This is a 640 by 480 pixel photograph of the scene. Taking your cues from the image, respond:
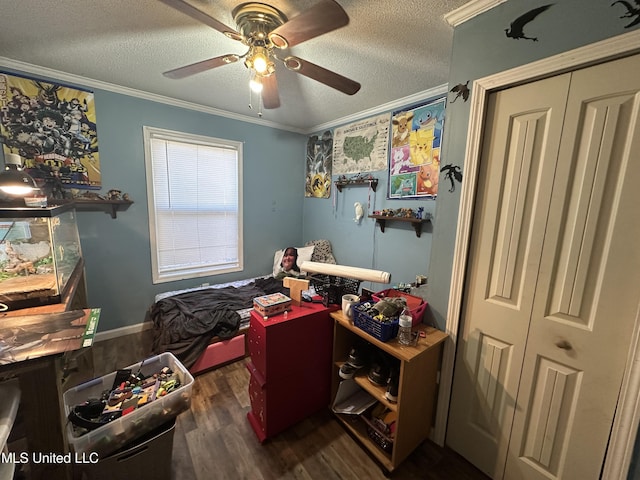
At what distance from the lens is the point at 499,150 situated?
1280 millimetres

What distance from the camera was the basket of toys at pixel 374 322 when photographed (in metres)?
1.36

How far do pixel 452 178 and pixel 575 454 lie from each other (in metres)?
1.44

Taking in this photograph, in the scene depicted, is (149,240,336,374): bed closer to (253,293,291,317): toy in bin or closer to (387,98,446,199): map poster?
(253,293,291,317): toy in bin

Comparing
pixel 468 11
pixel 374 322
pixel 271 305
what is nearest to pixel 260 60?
pixel 468 11

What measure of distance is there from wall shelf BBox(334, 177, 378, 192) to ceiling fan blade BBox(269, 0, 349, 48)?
172 cm

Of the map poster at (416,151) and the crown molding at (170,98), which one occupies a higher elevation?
the crown molding at (170,98)

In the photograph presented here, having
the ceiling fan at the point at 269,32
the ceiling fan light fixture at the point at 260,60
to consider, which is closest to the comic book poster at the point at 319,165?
the ceiling fan at the point at 269,32

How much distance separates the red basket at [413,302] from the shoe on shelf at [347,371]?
18.2 inches

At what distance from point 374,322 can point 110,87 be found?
126 inches

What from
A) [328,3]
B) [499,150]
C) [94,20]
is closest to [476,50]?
[499,150]

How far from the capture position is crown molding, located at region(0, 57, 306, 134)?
2.02 metres

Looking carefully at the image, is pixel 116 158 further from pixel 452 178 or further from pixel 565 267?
pixel 565 267

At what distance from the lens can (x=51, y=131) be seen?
7.18ft

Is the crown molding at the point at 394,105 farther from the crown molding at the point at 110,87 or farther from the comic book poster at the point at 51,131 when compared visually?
the comic book poster at the point at 51,131
